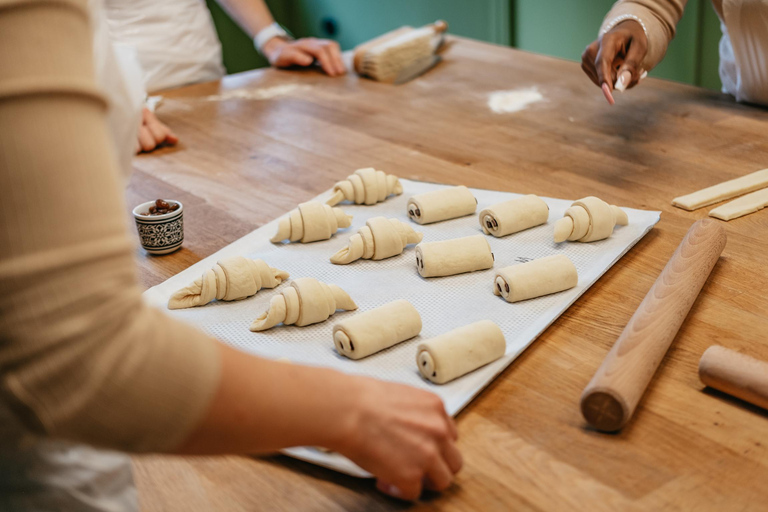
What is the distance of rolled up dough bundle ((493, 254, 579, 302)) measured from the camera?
3.94 ft

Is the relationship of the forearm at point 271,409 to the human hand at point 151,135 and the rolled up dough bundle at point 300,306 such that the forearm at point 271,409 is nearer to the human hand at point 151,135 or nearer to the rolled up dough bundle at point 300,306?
the rolled up dough bundle at point 300,306

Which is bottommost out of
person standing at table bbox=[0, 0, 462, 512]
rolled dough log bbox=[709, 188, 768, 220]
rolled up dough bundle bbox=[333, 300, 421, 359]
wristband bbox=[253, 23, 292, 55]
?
rolled dough log bbox=[709, 188, 768, 220]

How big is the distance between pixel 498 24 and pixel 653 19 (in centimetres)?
217

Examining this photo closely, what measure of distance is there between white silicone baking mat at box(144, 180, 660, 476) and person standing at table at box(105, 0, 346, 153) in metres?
1.37

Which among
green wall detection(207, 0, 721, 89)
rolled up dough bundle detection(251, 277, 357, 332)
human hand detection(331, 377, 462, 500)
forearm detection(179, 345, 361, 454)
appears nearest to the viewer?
forearm detection(179, 345, 361, 454)

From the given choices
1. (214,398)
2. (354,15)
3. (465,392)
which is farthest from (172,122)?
(354,15)

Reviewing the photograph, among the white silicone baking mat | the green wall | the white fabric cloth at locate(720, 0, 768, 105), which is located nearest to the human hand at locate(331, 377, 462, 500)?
the white silicone baking mat

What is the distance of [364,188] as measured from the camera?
1.59 metres

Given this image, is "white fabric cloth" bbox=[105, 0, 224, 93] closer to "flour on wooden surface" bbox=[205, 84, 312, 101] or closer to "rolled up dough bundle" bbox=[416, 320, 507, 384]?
"flour on wooden surface" bbox=[205, 84, 312, 101]

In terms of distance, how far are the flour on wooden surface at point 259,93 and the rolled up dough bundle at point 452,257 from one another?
1346 mm

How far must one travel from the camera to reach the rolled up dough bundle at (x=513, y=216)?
1.42 metres

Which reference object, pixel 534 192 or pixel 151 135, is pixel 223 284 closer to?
pixel 534 192

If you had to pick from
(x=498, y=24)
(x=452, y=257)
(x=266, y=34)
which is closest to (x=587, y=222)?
(x=452, y=257)

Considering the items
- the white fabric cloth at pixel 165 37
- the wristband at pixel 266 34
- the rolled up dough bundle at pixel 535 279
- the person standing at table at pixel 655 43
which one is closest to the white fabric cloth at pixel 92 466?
the rolled up dough bundle at pixel 535 279
